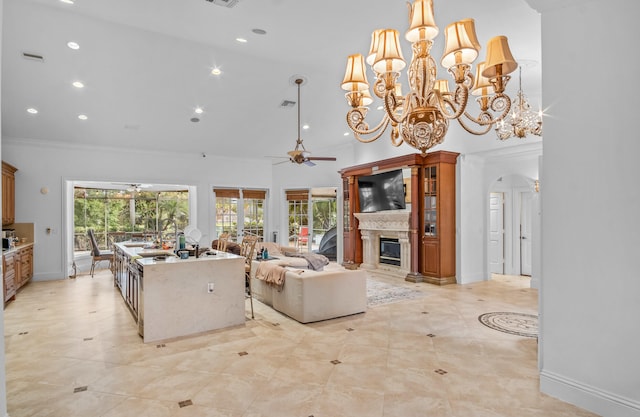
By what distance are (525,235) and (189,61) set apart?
7529 millimetres

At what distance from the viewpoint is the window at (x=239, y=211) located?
9680 millimetres

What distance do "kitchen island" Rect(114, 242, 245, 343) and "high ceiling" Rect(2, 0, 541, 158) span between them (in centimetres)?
290

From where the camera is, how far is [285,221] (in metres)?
10.3

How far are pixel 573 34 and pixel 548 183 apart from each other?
3.49 ft

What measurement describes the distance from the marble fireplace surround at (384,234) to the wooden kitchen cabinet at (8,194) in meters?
6.96

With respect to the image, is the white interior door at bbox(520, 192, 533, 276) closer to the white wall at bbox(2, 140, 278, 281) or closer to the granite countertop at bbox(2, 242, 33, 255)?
the white wall at bbox(2, 140, 278, 281)

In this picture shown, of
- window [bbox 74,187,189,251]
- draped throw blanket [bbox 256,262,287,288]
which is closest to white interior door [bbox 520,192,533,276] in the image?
draped throw blanket [bbox 256,262,287,288]

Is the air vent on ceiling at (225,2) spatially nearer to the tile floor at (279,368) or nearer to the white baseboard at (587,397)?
the tile floor at (279,368)

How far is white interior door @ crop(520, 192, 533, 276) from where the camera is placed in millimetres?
7902

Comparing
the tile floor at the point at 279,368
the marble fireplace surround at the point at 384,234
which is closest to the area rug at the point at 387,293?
the tile floor at the point at 279,368

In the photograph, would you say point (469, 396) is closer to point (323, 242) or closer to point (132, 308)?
point (132, 308)

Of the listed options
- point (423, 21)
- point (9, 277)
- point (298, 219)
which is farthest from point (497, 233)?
point (9, 277)

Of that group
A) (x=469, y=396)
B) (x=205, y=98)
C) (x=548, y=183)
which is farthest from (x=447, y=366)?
(x=205, y=98)

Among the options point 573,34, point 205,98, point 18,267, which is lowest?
point 18,267
